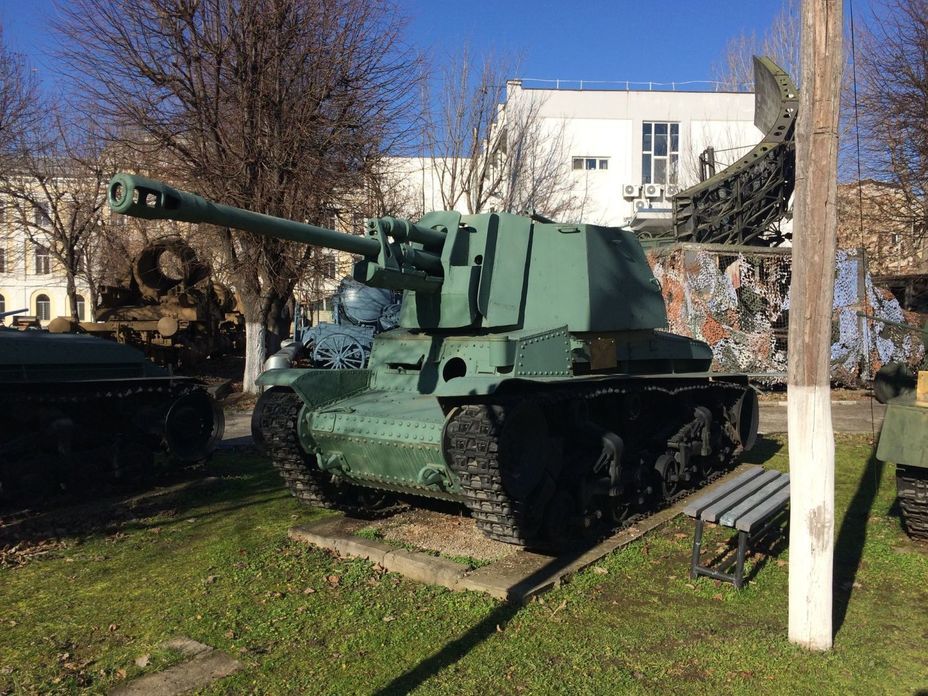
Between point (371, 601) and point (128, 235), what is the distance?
1013 inches

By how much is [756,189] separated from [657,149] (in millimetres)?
12496

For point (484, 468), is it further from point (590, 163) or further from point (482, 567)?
point (590, 163)

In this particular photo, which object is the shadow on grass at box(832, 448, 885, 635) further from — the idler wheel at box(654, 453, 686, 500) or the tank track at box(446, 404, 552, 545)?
the tank track at box(446, 404, 552, 545)

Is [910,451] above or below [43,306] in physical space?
below

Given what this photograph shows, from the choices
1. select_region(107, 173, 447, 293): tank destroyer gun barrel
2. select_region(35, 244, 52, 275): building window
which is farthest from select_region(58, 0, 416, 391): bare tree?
select_region(35, 244, 52, 275): building window

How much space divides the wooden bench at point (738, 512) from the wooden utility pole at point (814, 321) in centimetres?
96

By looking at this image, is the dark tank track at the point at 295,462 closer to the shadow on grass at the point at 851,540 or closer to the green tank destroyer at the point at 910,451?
the shadow on grass at the point at 851,540

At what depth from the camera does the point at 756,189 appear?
59.9 ft

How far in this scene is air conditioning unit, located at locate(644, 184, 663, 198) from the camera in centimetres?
2789

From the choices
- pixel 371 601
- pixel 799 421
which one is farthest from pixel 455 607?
pixel 799 421

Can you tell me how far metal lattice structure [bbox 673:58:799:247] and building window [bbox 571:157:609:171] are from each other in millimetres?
11067

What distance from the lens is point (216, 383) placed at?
1750 centimetres

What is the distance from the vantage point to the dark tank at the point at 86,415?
26.8 feet

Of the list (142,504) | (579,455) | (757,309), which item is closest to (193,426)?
(142,504)
